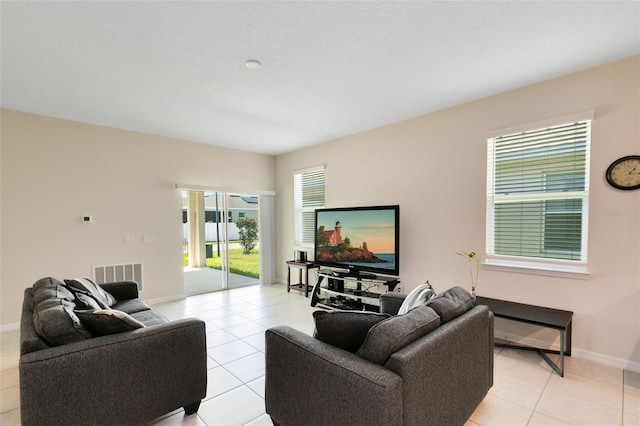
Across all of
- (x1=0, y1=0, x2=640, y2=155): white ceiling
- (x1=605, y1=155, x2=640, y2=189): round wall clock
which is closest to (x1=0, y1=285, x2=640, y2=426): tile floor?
(x1=605, y1=155, x2=640, y2=189): round wall clock

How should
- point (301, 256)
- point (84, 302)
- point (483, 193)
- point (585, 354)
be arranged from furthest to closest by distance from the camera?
point (301, 256), point (483, 193), point (585, 354), point (84, 302)

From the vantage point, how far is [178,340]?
193 centimetres

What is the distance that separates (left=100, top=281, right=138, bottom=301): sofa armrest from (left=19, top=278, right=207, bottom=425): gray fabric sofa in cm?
120

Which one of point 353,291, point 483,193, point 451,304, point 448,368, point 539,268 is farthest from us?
point 353,291

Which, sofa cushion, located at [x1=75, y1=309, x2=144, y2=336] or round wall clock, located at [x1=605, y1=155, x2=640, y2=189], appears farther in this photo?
round wall clock, located at [x1=605, y1=155, x2=640, y2=189]

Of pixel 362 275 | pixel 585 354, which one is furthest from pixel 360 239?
pixel 585 354

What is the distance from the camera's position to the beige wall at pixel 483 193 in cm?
258

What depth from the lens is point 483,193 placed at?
335cm

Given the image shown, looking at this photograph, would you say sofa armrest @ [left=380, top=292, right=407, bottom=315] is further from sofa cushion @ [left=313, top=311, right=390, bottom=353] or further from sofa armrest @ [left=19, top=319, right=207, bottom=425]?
sofa armrest @ [left=19, top=319, right=207, bottom=425]

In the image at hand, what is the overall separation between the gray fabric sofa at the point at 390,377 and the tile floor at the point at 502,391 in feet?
1.11

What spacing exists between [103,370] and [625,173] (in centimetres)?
418

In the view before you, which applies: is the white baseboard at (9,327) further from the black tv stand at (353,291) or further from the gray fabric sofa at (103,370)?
the black tv stand at (353,291)

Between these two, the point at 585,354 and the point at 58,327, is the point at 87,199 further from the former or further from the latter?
the point at 585,354

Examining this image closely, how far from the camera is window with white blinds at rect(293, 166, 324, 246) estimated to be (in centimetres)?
543
